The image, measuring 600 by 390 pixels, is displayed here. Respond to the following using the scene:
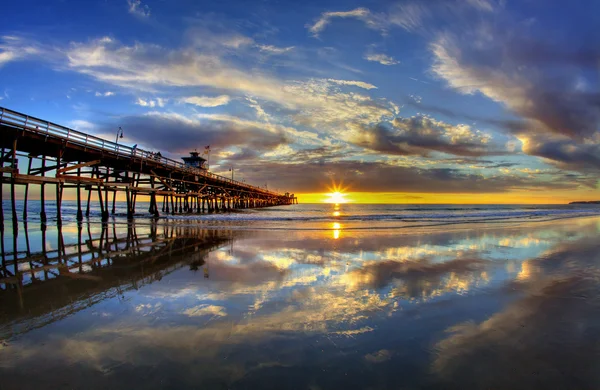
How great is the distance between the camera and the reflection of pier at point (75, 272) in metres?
4.84

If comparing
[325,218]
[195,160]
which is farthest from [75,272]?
[195,160]

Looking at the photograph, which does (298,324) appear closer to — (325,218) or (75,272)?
(75,272)

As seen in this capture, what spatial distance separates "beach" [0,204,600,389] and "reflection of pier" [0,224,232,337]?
0.04 meters

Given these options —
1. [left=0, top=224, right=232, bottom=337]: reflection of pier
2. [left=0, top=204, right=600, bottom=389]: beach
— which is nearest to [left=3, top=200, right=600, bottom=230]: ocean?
[left=0, top=224, right=232, bottom=337]: reflection of pier

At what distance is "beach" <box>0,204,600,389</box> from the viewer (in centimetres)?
304

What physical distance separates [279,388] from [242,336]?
120cm

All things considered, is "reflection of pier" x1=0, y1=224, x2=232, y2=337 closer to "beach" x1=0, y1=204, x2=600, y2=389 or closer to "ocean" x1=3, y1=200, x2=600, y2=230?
"beach" x1=0, y1=204, x2=600, y2=389

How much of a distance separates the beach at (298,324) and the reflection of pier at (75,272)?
1.8 inches

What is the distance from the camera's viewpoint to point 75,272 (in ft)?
24.1

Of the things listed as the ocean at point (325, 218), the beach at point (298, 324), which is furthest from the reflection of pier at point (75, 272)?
the ocean at point (325, 218)

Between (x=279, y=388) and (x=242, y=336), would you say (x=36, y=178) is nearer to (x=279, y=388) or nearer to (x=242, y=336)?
(x=242, y=336)

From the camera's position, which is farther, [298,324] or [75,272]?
[75,272]

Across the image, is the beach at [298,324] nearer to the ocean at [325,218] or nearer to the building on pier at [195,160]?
the ocean at [325,218]

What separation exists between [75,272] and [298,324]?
6.20m
